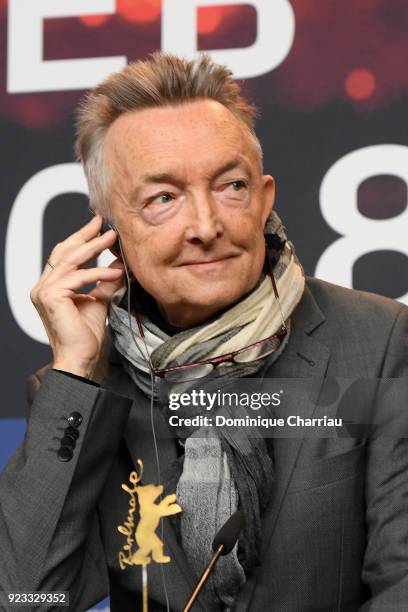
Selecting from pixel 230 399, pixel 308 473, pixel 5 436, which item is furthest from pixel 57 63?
pixel 308 473

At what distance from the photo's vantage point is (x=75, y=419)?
172 cm

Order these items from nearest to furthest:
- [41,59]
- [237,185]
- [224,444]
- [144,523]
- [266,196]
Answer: [144,523] → [224,444] → [237,185] → [266,196] → [41,59]

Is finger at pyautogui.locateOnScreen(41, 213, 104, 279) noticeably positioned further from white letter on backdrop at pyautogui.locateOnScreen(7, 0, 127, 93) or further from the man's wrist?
white letter on backdrop at pyautogui.locateOnScreen(7, 0, 127, 93)

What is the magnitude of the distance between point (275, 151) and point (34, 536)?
1.27m

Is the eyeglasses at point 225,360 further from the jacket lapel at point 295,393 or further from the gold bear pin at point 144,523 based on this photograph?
the gold bear pin at point 144,523

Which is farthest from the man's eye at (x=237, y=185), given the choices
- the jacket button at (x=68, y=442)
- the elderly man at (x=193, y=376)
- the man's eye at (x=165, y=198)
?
the jacket button at (x=68, y=442)

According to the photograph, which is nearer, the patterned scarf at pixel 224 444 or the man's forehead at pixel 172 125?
the patterned scarf at pixel 224 444

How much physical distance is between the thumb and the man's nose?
0.25 m

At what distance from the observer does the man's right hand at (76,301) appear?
1.84 meters

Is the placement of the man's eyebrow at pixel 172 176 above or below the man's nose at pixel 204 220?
above

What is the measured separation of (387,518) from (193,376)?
422 mm

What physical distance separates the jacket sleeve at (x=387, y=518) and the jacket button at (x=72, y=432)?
505mm

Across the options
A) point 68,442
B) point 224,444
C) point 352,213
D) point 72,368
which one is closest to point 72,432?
point 68,442

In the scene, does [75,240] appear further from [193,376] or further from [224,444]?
[224,444]
